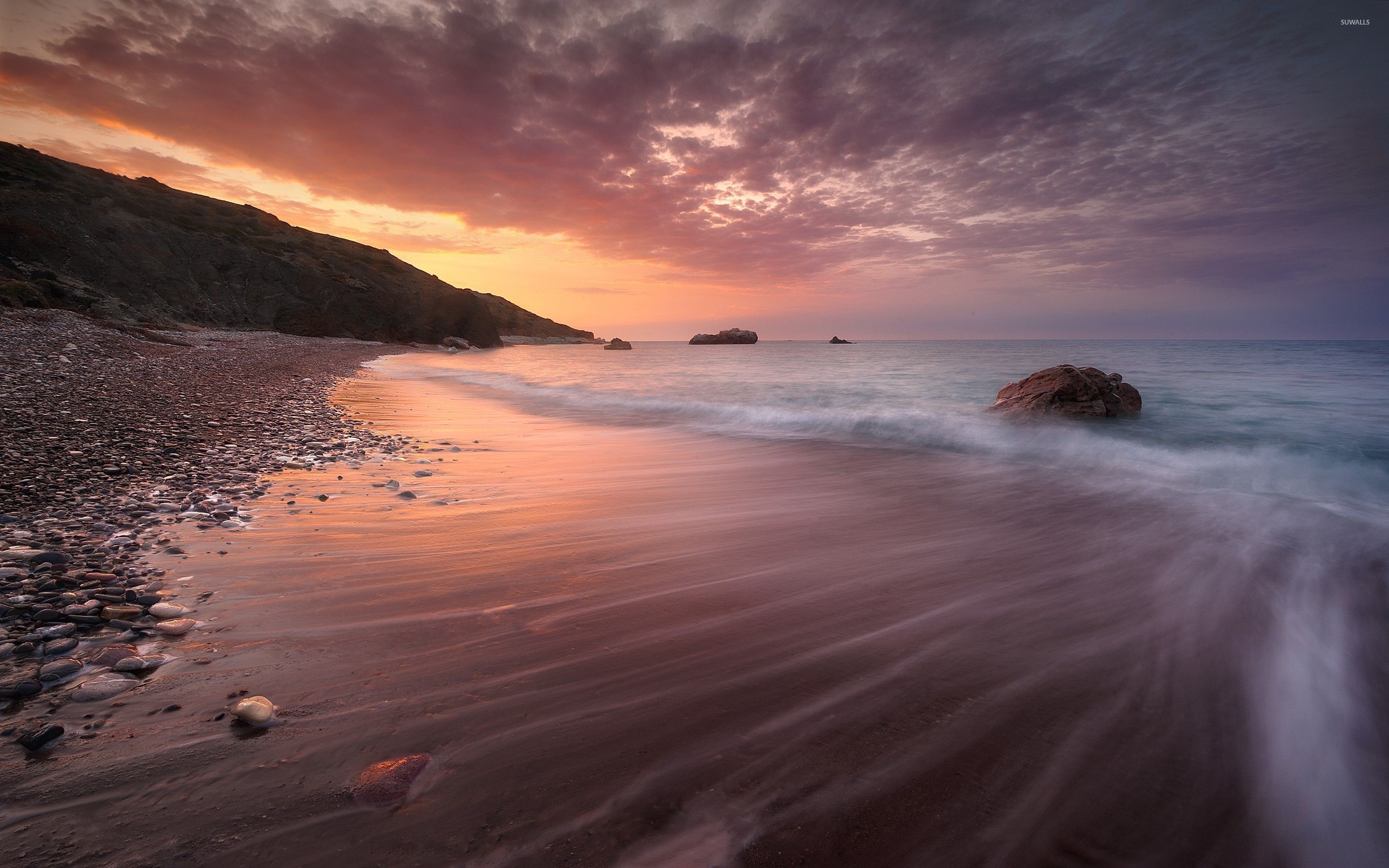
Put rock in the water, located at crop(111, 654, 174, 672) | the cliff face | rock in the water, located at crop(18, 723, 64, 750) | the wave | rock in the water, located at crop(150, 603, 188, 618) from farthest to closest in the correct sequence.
A: the cliff face < the wave < rock in the water, located at crop(150, 603, 188, 618) < rock in the water, located at crop(111, 654, 174, 672) < rock in the water, located at crop(18, 723, 64, 750)

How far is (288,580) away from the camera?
3309 mm

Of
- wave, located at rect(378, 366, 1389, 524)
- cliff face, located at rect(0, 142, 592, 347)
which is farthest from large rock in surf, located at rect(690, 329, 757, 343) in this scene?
wave, located at rect(378, 366, 1389, 524)

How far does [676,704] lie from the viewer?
2.32 metres

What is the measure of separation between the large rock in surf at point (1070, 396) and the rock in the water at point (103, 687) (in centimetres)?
1380

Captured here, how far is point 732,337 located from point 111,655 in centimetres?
13492

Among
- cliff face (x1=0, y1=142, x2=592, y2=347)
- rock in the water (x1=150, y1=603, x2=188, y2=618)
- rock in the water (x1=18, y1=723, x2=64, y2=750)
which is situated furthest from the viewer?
cliff face (x1=0, y1=142, x2=592, y2=347)

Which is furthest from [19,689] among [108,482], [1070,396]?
[1070,396]

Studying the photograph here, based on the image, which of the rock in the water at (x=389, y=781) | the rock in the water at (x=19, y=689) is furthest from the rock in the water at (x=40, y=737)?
the rock in the water at (x=389, y=781)

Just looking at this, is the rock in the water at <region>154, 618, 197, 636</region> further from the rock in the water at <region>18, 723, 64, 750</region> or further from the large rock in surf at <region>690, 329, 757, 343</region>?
the large rock in surf at <region>690, 329, 757, 343</region>

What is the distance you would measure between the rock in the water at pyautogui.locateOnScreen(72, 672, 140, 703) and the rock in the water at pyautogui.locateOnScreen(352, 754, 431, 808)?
128cm

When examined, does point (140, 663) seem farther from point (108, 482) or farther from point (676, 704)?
point (108, 482)

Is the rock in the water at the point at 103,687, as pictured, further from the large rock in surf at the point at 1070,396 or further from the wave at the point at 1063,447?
the large rock in surf at the point at 1070,396

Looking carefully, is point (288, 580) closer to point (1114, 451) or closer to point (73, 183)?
point (1114, 451)

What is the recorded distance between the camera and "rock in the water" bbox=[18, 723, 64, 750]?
1.85 meters
